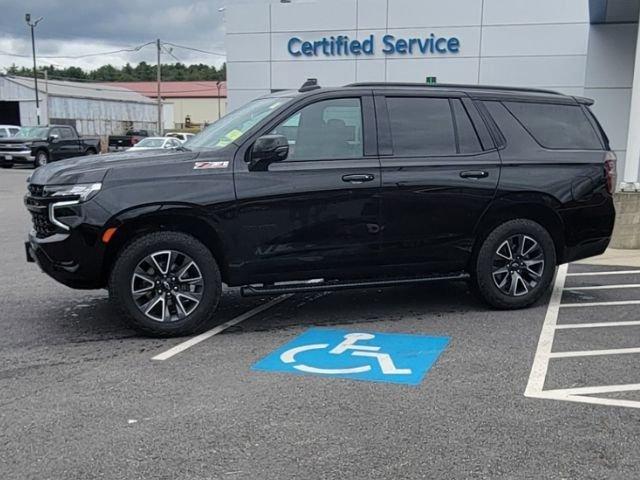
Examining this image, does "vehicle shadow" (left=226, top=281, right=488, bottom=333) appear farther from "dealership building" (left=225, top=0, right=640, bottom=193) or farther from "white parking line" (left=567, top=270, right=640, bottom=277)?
"dealership building" (left=225, top=0, right=640, bottom=193)

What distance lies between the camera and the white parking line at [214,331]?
201 inches

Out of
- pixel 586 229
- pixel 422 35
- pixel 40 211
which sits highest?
pixel 422 35

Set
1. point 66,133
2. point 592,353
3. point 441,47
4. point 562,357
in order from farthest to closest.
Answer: point 66,133
point 441,47
point 592,353
point 562,357

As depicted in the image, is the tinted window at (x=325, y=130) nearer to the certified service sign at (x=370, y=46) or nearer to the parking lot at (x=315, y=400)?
the parking lot at (x=315, y=400)

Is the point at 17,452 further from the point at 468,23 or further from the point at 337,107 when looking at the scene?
the point at 468,23

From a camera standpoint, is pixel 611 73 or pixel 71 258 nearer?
pixel 71 258

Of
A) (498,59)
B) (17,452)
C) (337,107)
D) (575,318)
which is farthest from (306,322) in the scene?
(498,59)

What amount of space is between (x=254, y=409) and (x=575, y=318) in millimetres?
3503

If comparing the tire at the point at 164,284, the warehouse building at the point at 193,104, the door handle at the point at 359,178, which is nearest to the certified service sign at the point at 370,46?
the door handle at the point at 359,178

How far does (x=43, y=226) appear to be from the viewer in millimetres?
5348

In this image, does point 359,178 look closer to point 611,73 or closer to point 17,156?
point 611,73

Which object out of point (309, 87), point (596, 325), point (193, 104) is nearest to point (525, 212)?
point (596, 325)

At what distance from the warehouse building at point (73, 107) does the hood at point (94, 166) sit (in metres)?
49.6

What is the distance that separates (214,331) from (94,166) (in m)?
1.68
